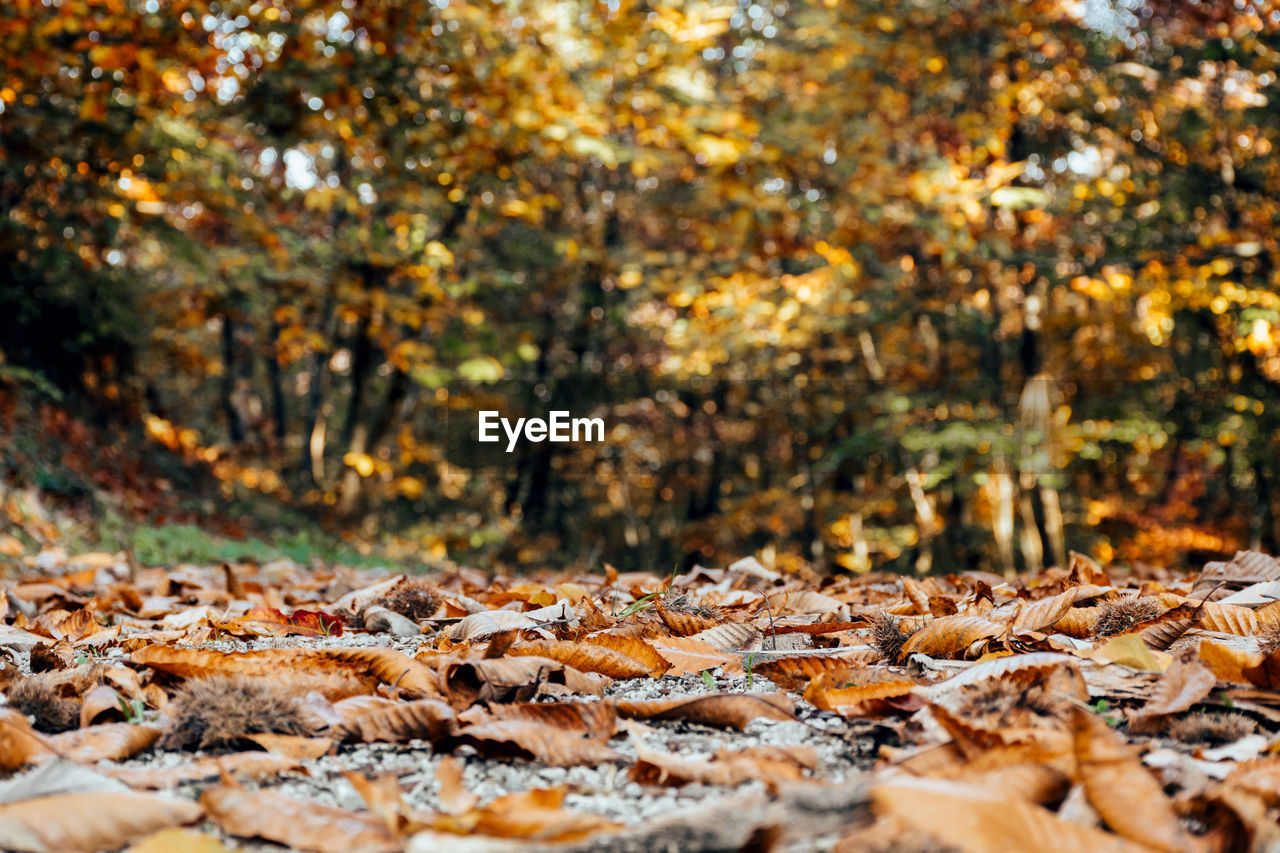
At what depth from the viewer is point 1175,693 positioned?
1.23 m

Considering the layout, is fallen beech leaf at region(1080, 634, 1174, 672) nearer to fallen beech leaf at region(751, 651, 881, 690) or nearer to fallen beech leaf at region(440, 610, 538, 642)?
fallen beech leaf at region(751, 651, 881, 690)

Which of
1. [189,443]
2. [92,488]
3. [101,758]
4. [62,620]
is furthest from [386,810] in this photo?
[189,443]

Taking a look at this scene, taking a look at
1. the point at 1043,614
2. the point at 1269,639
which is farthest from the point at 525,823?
the point at 1269,639

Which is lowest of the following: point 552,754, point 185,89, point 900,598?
Answer: point 900,598

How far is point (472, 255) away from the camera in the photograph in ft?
31.1

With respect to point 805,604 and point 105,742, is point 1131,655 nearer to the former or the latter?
point 805,604

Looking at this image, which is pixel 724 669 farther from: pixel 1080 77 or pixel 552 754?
pixel 1080 77

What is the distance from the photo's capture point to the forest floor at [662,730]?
0.84 meters

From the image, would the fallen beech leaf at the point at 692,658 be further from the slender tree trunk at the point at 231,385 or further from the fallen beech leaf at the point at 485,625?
the slender tree trunk at the point at 231,385

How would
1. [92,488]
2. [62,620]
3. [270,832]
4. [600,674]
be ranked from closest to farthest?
[270,832] → [600,674] → [62,620] → [92,488]

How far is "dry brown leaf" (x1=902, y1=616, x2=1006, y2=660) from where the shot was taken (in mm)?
1631

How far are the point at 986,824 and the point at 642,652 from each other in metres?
0.91

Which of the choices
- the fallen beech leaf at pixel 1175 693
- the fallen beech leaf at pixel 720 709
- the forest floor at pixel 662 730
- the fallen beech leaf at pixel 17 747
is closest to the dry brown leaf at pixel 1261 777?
the forest floor at pixel 662 730

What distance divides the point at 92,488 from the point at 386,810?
695 cm
